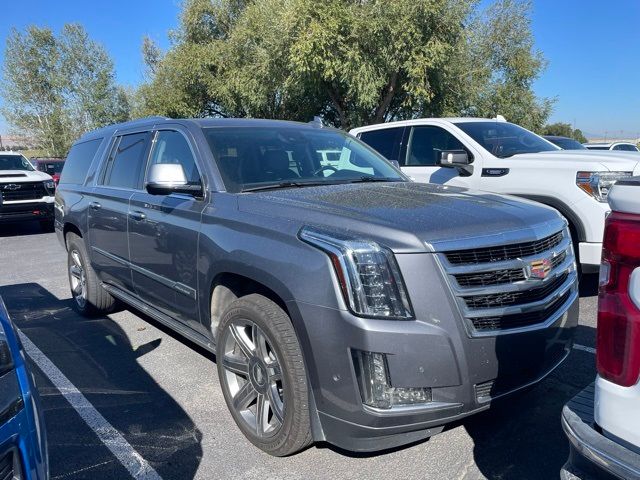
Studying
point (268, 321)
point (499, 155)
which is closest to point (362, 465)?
point (268, 321)

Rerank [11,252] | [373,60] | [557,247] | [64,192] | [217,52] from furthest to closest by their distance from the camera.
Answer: [217,52], [373,60], [11,252], [64,192], [557,247]

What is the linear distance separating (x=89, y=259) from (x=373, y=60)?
12.3 meters

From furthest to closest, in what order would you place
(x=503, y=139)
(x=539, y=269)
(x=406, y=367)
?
(x=503, y=139), (x=539, y=269), (x=406, y=367)

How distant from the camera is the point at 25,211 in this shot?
12.7 m

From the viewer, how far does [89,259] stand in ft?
18.1

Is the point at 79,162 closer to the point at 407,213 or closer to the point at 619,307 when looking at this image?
the point at 407,213

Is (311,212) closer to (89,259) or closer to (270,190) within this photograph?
(270,190)

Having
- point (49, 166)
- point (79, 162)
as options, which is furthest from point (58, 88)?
point (79, 162)

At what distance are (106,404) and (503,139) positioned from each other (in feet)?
18.3

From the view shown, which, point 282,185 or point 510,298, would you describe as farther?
point 282,185

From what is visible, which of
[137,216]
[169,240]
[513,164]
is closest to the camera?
[169,240]

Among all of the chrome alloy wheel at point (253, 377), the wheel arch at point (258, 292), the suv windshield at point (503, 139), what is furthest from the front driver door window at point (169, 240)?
the suv windshield at point (503, 139)

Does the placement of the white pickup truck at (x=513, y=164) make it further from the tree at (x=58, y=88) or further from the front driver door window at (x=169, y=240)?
the tree at (x=58, y=88)

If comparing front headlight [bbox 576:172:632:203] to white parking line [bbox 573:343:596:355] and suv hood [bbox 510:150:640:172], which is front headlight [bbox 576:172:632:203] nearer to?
suv hood [bbox 510:150:640:172]
